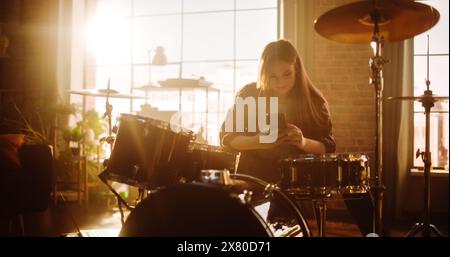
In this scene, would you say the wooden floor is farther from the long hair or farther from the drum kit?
the drum kit

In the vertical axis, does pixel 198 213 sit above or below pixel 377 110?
below

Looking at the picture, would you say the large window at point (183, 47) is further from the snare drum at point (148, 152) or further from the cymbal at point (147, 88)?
the snare drum at point (148, 152)

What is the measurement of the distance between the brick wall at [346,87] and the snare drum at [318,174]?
2235mm

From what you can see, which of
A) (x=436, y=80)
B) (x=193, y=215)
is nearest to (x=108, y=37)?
(x=436, y=80)

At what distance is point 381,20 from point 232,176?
3.88 feet

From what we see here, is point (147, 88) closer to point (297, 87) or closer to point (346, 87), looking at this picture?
point (346, 87)

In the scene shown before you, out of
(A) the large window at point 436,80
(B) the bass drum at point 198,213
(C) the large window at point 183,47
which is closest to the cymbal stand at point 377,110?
(B) the bass drum at point 198,213

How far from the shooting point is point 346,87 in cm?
400

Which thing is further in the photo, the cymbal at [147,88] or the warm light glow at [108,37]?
the warm light glow at [108,37]

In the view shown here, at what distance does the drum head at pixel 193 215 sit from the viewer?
46.4 inches
